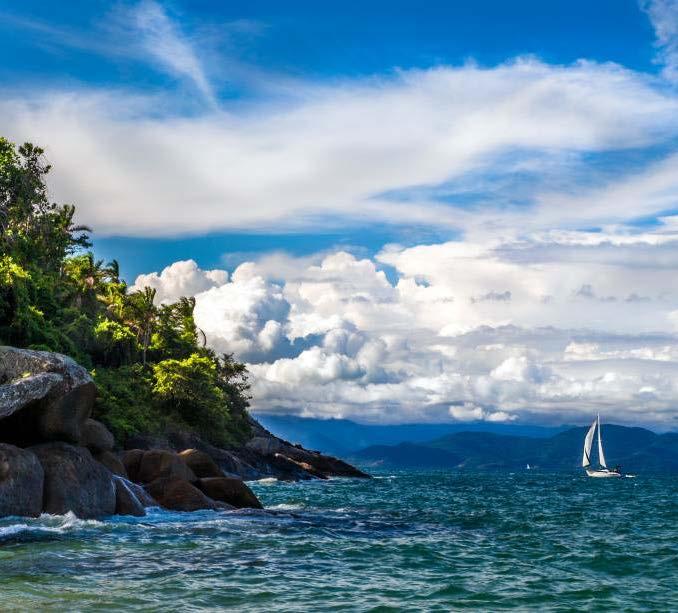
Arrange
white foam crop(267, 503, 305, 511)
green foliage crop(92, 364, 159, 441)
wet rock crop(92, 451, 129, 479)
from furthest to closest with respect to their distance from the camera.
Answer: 1. green foliage crop(92, 364, 159, 441)
2. white foam crop(267, 503, 305, 511)
3. wet rock crop(92, 451, 129, 479)

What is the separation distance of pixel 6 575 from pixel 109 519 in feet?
37.9

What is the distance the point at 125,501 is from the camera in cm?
3033

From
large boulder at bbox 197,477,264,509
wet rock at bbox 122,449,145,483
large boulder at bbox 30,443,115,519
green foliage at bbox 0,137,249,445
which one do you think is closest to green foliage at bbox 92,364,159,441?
green foliage at bbox 0,137,249,445

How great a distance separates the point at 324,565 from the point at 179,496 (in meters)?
15.2

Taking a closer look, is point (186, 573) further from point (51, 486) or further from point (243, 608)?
point (51, 486)

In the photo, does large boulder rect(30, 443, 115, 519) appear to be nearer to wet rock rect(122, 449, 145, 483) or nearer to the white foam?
wet rock rect(122, 449, 145, 483)

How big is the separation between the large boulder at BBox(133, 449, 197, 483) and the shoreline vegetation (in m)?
0.06

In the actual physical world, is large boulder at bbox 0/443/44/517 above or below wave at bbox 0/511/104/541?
above

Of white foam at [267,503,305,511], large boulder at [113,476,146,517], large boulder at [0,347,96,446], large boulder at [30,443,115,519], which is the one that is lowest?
white foam at [267,503,305,511]

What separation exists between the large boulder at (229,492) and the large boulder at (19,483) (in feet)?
40.7

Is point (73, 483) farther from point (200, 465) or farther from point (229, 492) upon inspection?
point (200, 465)

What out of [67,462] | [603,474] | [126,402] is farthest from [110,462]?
[603,474]

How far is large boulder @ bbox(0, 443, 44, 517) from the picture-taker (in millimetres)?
25172

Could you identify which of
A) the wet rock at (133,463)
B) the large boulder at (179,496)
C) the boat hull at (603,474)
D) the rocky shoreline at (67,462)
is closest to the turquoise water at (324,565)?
the rocky shoreline at (67,462)
